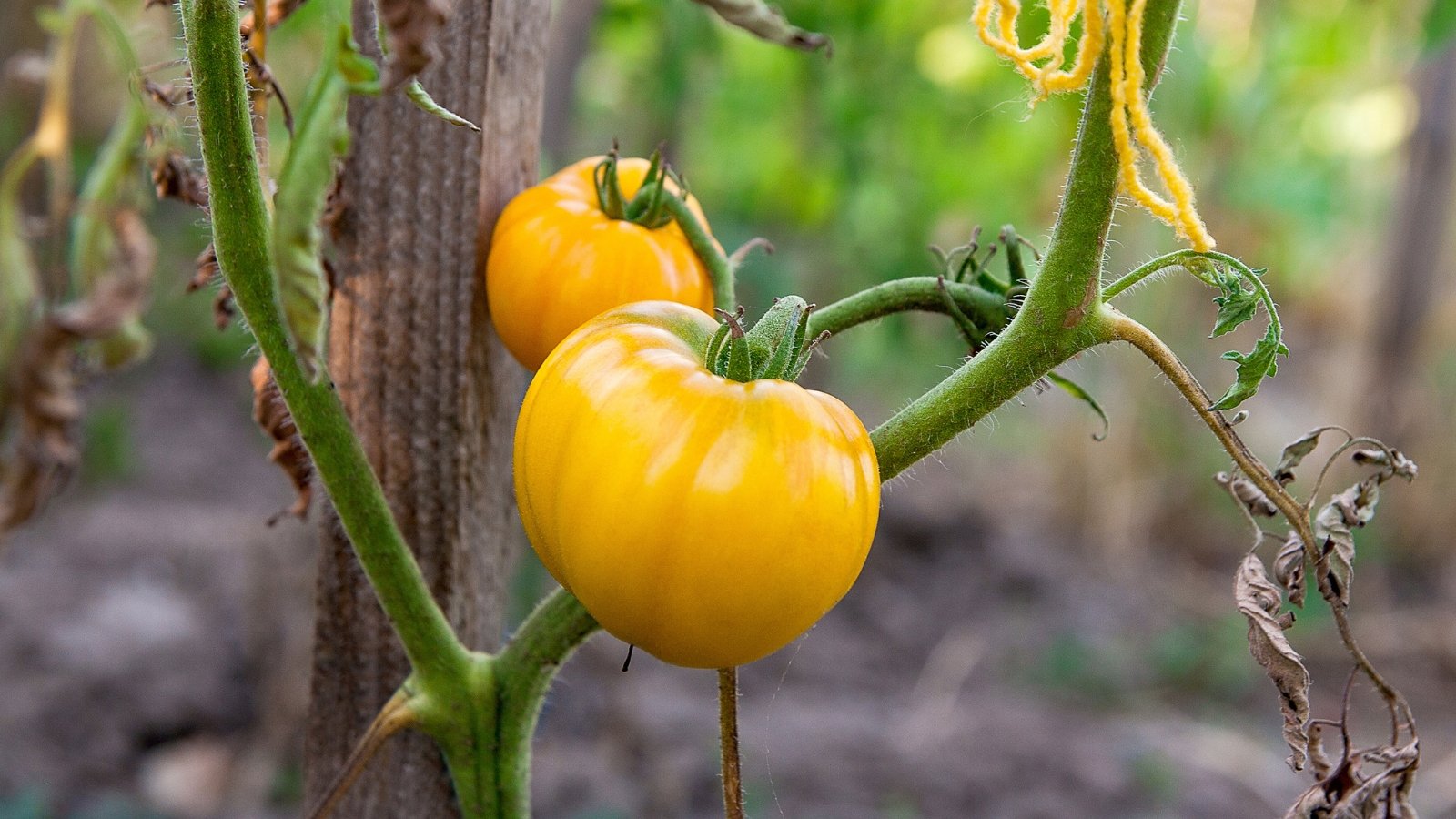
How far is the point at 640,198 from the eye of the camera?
911 millimetres

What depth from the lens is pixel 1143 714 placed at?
3.26 meters

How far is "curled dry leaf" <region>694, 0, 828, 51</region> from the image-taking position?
38.3 inches

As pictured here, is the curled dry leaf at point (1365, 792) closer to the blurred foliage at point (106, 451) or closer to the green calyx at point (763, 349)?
the green calyx at point (763, 349)

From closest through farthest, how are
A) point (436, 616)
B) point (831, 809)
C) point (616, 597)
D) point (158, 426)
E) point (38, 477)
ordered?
point (616, 597) → point (436, 616) → point (38, 477) → point (831, 809) → point (158, 426)

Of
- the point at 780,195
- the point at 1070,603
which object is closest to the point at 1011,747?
the point at 1070,603

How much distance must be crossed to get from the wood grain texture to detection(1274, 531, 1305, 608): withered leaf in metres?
0.61

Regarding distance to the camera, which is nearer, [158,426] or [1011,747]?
[1011,747]

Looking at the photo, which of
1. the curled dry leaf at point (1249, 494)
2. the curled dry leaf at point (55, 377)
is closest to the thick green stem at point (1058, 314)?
the curled dry leaf at point (1249, 494)

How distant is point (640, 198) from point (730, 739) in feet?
1.34

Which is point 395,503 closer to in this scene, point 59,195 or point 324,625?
point 324,625

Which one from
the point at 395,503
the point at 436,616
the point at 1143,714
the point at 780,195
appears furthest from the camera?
the point at 780,195

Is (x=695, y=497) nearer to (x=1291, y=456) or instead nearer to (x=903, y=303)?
(x=903, y=303)

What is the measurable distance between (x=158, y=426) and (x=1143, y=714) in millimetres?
3560

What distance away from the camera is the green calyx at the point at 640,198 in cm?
91
